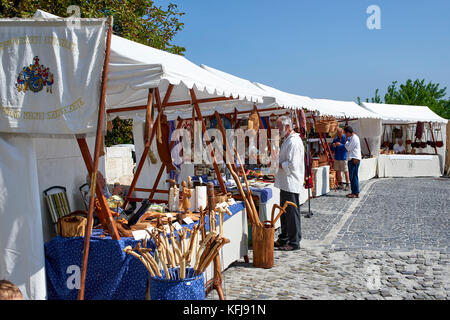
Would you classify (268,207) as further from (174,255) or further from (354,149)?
(354,149)

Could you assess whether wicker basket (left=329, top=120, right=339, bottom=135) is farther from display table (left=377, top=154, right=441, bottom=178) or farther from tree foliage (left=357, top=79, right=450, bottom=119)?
tree foliage (left=357, top=79, right=450, bottom=119)

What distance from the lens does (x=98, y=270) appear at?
3.30m

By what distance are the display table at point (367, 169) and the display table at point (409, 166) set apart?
15.1 inches

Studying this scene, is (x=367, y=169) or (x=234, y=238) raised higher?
(x=367, y=169)

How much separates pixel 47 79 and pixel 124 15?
949 centimetres

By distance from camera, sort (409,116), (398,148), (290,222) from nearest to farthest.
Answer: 1. (290,222)
2. (409,116)
3. (398,148)

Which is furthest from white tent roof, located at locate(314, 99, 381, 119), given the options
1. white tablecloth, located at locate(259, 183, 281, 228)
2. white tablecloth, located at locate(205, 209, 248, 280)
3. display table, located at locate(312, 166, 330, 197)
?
white tablecloth, located at locate(205, 209, 248, 280)

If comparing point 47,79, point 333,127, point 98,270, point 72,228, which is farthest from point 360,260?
point 333,127

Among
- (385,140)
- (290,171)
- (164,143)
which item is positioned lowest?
(290,171)

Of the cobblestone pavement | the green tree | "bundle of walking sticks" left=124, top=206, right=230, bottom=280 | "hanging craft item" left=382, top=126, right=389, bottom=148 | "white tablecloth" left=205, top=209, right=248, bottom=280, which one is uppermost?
the green tree

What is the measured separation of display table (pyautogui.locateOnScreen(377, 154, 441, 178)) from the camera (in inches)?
586

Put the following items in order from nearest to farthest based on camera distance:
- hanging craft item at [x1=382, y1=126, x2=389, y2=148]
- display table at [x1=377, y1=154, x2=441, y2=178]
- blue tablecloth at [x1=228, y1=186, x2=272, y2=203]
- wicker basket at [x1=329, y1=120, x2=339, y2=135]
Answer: blue tablecloth at [x1=228, y1=186, x2=272, y2=203] < wicker basket at [x1=329, y1=120, x2=339, y2=135] < display table at [x1=377, y1=154, x2=441, y2=178] < hanging craft item at [x1=382, y1=126, x2=389, y2=148]

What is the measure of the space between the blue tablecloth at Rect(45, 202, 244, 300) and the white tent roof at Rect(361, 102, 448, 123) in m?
13.4

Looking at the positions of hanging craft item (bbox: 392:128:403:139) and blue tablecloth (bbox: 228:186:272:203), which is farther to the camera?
hanging craft item (bbox: 392:128:403:139)
